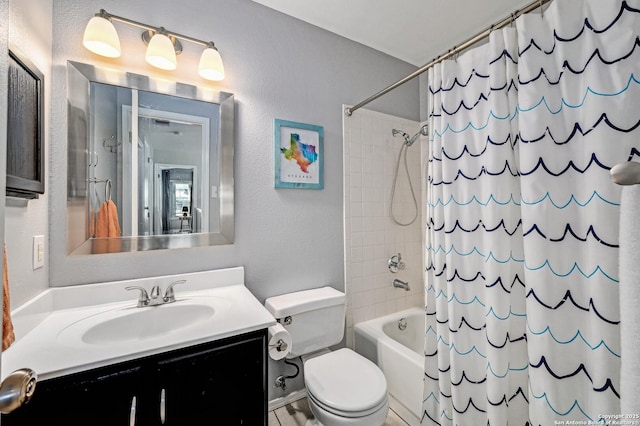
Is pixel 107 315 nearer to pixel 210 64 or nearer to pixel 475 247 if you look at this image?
pixel 210 64

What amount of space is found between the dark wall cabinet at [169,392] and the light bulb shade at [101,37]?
4.29ft

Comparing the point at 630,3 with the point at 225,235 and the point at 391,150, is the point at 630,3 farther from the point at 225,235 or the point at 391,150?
the point at 225,235

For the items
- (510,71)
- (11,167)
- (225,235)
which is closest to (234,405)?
(225,235)

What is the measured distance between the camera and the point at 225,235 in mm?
1538

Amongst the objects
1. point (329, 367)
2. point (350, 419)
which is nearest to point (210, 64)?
point (329, 367)

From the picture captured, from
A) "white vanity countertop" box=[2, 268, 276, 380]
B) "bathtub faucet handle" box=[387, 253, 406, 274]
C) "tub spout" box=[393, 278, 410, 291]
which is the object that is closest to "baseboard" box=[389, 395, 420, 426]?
"tub spout" box=[393, 278, 410, 291]

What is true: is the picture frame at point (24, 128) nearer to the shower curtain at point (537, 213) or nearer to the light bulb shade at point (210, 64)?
the light bulb shade at point (210, 64)

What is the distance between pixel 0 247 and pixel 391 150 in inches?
83.8

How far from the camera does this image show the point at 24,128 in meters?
0.98

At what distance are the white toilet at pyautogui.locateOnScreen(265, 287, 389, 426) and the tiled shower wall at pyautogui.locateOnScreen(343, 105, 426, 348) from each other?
0.34 m

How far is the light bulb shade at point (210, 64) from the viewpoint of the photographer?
4.71 ft

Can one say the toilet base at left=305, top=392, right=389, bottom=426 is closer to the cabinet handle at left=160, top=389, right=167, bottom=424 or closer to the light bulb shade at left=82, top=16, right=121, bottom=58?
the cabinet handle at left=160, top=389, right=167, bottom=424

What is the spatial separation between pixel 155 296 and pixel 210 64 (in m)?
1.18

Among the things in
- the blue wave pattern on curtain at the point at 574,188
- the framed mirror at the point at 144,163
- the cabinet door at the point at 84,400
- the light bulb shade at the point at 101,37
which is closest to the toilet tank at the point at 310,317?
the framed mirror at the point at 144,163
